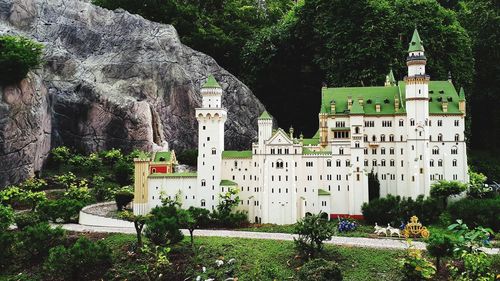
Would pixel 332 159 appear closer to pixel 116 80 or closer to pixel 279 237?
pixel 279 237

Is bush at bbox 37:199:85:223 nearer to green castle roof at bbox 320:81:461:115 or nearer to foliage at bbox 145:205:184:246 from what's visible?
foliage at bbox 145:205:184:246

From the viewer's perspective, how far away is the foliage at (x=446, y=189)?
167ft

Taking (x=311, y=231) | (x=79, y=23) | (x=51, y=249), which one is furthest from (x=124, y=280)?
(x=79, y=23)

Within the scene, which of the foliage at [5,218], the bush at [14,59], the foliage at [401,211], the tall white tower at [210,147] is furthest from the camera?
the bush at [14,59]

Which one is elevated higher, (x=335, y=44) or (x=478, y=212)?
(x=335, y=44)

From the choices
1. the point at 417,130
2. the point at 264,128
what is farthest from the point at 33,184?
the point at 417,130

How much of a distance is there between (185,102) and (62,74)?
1760 centimetres

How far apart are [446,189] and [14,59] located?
48.9m

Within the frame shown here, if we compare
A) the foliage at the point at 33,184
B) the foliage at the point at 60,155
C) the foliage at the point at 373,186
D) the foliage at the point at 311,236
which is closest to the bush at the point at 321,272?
the foliage at the point at 311,236

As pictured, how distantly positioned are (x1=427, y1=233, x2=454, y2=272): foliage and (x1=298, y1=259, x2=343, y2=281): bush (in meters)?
6.82

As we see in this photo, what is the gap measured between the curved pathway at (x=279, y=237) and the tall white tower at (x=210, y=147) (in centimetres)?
490

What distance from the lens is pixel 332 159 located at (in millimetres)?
53156

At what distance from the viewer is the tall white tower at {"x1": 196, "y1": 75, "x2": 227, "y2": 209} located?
52.2 metres

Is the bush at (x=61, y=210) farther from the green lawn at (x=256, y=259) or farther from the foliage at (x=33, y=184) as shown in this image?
the green lawn at (x=256, y=259)
